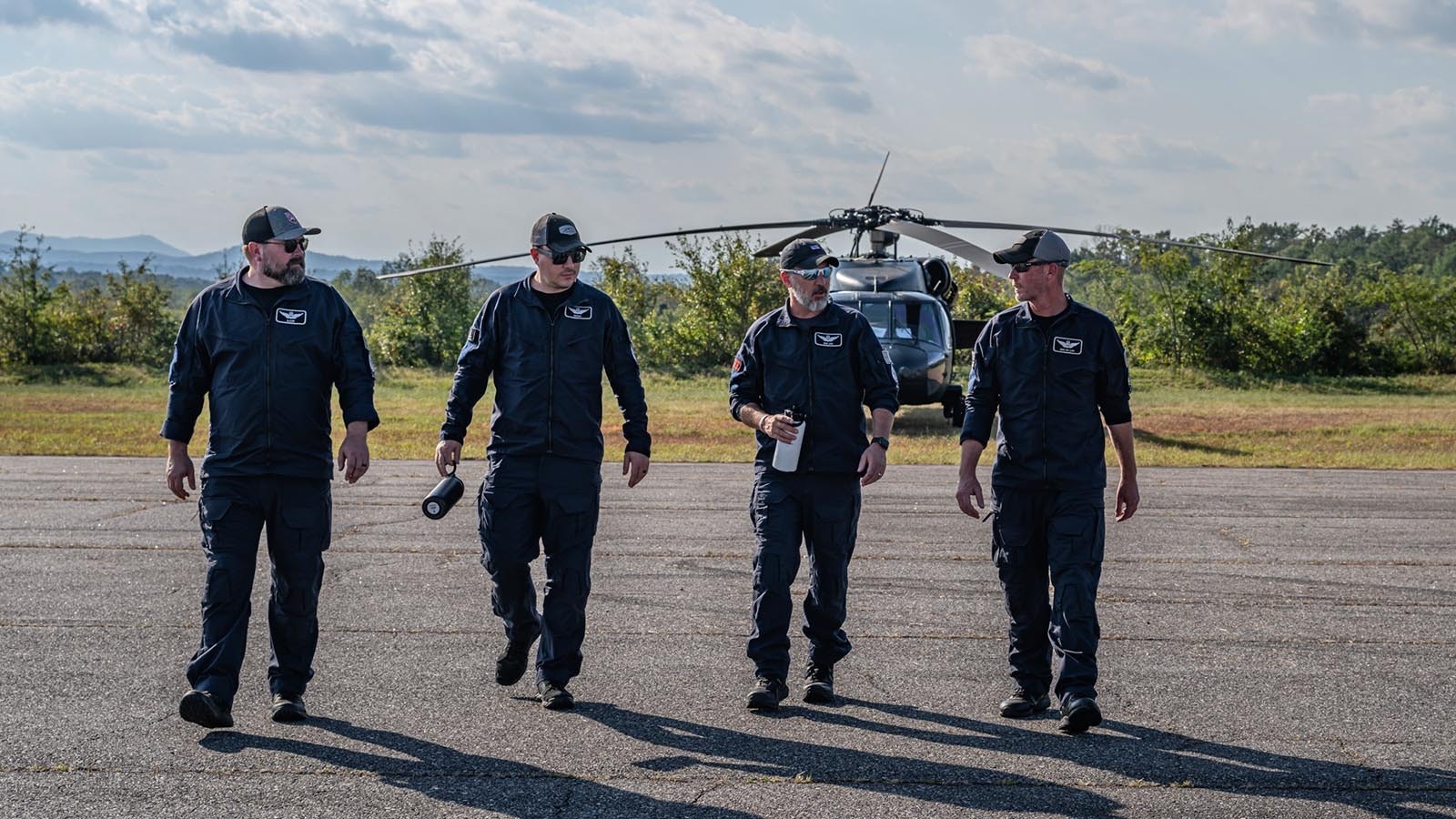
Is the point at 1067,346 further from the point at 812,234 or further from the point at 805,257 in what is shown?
the point at 812,234

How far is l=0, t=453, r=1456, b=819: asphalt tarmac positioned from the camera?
4.87 m

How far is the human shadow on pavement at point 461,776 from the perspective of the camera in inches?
186

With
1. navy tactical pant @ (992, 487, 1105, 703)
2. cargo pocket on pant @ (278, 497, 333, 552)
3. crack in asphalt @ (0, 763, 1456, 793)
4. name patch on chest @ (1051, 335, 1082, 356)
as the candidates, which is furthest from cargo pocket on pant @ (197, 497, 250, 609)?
name patch on chest @ (1051, 335, 1082, 356)

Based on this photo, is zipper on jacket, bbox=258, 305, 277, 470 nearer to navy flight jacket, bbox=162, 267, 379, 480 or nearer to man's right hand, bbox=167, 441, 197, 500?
navy flight jacket, bbox=162, 267, 379, 480

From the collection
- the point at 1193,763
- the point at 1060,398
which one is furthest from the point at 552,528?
the point at 1193,763

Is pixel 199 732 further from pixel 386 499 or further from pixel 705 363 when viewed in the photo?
pixel 705 363

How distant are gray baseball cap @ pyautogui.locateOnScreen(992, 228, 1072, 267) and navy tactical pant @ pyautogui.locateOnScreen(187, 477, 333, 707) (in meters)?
2.87

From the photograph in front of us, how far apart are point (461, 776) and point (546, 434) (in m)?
1.57

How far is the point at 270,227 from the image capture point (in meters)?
5.83

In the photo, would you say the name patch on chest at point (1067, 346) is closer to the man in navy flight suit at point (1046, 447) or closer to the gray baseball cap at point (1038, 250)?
the man in navy flight suit at point (1046, 447)

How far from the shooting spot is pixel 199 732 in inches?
217

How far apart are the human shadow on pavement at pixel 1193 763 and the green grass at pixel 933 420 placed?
1141cm

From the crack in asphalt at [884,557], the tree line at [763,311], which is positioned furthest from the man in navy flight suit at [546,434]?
the tree line at [763,311]

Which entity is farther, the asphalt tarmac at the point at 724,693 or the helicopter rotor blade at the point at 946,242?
the helicopter rotor blade at the point at 946,242
